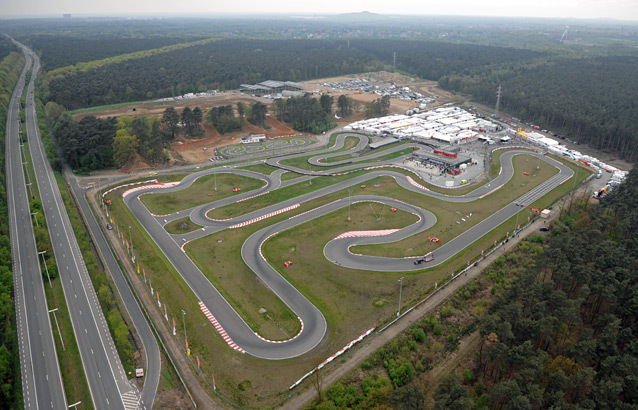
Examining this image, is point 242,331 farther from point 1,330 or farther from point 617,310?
point 617,310

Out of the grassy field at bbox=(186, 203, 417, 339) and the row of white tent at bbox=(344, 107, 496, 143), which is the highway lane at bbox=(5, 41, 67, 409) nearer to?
the grassy field at bbox=(186, 203, 417, 339)

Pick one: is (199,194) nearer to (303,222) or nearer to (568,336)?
(303,222)

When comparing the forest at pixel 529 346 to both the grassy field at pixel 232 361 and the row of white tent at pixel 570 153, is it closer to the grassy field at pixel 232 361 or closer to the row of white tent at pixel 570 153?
the grassy field at pixel 232 361

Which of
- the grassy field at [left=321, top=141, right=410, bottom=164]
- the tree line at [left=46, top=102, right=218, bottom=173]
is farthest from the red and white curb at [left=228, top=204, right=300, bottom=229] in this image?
the tree line at [left=46, top=102, right=218, bottom=173]

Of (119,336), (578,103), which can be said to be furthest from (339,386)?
(578,103)

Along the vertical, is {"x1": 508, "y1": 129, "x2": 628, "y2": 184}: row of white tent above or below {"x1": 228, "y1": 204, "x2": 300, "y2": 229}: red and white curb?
below

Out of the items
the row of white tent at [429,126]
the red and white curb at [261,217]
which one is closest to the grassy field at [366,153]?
the row of white tent at [429,126]

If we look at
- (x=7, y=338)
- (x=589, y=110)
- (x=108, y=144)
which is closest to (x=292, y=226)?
(x=7, y=338)
